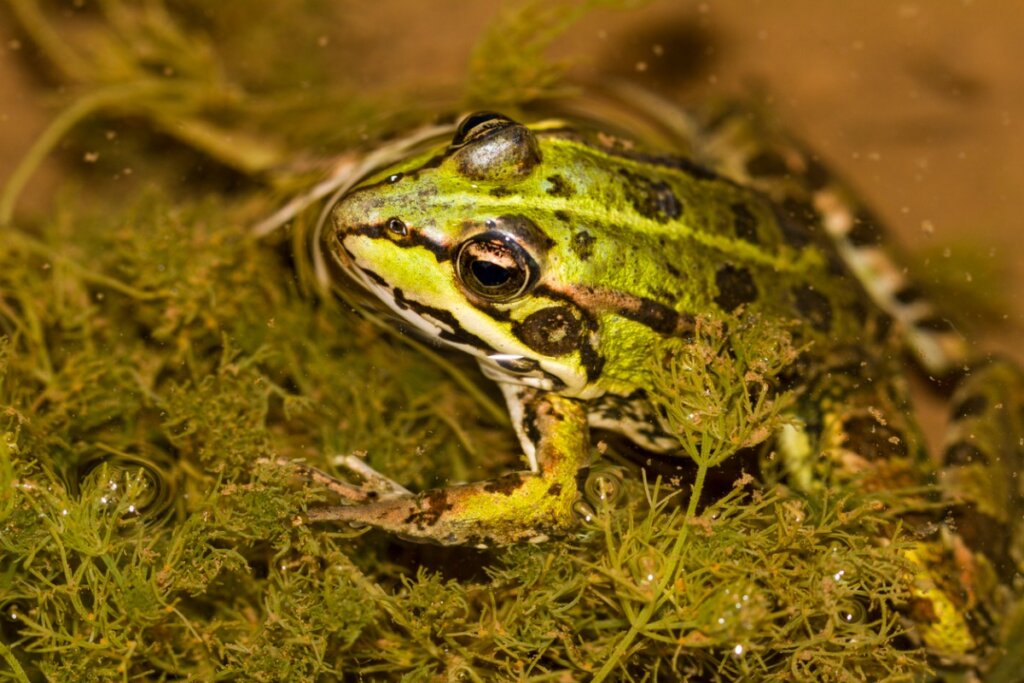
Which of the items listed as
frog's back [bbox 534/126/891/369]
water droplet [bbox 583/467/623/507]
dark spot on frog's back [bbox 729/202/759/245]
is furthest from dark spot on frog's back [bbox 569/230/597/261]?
water droplet [bbox 583/467/623/507]

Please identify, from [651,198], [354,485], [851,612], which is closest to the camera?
[851,612]

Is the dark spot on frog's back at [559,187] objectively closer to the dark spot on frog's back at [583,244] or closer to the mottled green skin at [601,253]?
the mottled green skin at [601,253]

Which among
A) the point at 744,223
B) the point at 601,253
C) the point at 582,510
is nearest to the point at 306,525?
the point at 582,510

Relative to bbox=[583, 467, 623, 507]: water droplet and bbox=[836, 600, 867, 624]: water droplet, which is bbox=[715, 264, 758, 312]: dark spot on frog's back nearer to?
bbox=[583, 467, 623, 507]: water droplet

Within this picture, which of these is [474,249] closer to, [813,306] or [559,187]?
[559,187]

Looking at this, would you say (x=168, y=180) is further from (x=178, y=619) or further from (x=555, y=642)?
(x=555, y=642)

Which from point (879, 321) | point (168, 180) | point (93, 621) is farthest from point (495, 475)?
point (168, 180)
